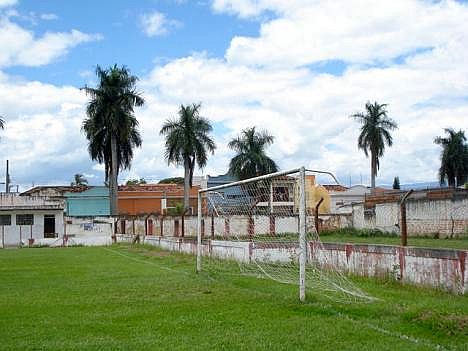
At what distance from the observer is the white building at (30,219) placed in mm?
48844

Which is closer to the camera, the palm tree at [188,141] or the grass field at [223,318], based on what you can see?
the grass field at [223,318]

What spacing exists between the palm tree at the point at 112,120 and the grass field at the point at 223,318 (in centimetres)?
4146

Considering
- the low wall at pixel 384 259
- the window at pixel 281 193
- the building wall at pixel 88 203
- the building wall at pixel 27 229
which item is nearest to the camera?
the low wall at pixel 384 259

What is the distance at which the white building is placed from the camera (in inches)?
1923

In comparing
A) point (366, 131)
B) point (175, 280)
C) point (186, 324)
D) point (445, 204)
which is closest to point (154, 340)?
point (186, 324)

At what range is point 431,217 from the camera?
28.4 metres

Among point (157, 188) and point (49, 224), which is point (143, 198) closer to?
point (157, 188)

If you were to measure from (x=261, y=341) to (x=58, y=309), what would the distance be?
406 cm

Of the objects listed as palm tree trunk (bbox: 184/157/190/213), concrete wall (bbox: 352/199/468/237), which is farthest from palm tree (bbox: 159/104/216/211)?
concrete wall (bbox: 352/199/468/237)

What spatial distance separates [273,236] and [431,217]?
14295 mm

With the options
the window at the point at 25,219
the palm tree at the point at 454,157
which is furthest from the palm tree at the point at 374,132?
the window at the point at 25,219

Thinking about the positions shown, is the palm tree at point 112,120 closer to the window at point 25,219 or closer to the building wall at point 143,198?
the window at point 25,219

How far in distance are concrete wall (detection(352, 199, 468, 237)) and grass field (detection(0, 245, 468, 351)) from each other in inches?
656

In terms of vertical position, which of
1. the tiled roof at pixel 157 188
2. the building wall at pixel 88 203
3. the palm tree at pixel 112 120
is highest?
the palm tree at pixel 112 120
